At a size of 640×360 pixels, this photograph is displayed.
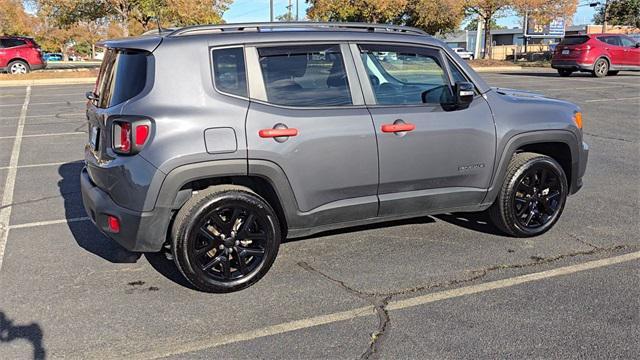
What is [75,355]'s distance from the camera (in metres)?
3.12

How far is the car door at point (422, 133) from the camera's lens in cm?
417

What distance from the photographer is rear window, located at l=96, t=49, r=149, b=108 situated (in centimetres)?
369

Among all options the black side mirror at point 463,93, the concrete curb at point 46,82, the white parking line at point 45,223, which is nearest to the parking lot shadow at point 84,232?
the white parking line at point 45,223

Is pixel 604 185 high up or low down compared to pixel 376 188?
down

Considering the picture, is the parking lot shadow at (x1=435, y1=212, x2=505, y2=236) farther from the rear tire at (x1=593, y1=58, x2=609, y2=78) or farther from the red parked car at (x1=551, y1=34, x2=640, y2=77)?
the rear tire at (x1=593, y1=58, x2=609, y2=78)

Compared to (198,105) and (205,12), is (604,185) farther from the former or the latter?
(205,12)

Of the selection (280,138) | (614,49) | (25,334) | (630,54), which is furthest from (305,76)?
(630,54)

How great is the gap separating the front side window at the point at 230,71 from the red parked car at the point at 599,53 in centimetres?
2150

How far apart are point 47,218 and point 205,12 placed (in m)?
26.9

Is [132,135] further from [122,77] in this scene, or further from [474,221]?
[474,221]

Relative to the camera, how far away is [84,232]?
5.11 m

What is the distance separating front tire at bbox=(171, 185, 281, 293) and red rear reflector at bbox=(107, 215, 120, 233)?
362 mm

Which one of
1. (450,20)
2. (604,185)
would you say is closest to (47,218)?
(604,185)

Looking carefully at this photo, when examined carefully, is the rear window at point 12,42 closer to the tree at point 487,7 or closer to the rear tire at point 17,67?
the rear tire at point 17,67
